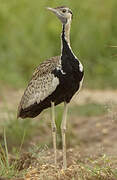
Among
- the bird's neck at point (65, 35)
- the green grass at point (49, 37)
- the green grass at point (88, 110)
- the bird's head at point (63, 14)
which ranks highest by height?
the bird's head at point (63, 14)

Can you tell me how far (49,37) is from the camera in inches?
472

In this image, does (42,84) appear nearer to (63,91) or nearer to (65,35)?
(63,91)

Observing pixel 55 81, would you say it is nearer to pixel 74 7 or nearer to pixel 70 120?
pixel 70 120

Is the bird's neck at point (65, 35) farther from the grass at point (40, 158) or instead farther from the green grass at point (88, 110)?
the green grass at point (88, 110)

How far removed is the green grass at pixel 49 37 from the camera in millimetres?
11312

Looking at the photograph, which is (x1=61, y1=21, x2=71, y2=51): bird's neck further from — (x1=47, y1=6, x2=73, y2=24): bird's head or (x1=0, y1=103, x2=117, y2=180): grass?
(x1=0, y1=103, x2=117, y2=180): grass

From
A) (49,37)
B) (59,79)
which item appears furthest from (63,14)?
(49,37)

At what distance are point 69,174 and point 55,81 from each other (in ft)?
3.12

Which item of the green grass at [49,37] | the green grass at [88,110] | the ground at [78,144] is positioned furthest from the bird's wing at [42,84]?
the green grass at [49,37]


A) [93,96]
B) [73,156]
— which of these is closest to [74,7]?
[93,96]

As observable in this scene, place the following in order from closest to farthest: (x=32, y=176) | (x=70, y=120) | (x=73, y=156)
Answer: (x=32, y=176), (x=73, y=156), (x=70, y=120)

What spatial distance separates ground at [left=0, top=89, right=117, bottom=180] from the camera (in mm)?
5152

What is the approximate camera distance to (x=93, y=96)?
1030cm

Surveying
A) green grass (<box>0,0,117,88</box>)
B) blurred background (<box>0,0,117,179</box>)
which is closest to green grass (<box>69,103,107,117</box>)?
blurred background (<box>0,0,117,179</box>)
